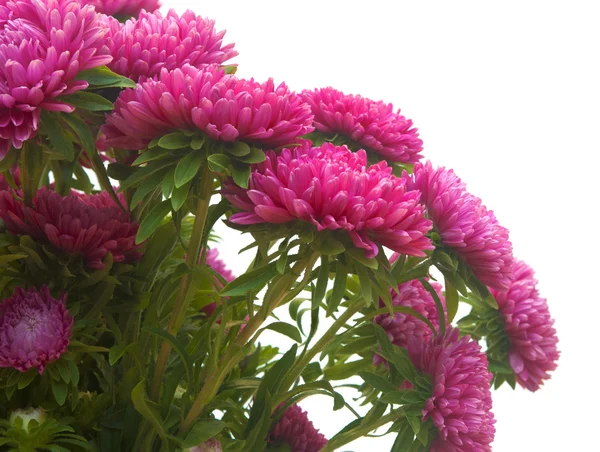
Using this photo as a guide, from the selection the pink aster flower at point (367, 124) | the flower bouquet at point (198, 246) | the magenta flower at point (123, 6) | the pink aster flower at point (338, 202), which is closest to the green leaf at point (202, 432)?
the flower bouquet at point (198, 246)

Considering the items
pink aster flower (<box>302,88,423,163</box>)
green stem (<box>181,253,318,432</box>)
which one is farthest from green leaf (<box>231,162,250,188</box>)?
pink aster flower (<box>302,88,423,163</box>)

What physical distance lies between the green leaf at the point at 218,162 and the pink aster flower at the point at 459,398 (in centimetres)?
33

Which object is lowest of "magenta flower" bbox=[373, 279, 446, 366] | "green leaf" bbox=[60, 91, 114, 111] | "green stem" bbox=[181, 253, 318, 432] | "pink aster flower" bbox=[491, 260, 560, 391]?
"green stem" bbox=[181, 253, 318, 432]

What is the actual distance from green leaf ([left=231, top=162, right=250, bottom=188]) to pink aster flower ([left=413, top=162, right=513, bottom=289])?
0.65 ft

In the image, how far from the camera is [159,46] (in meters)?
0.76

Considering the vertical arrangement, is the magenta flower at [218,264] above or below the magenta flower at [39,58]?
above

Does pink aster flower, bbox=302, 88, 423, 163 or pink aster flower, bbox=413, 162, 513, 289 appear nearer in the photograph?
pink aster flower, bbox=413, 162, 513, 289

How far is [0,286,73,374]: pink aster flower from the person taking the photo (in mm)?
742

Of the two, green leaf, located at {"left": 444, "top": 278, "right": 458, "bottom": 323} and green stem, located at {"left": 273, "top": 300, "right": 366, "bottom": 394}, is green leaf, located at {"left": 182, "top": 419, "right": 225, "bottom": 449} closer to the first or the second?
green stem, located at {"left": 273, "top": 300, "right": 366, "bottom": 394}

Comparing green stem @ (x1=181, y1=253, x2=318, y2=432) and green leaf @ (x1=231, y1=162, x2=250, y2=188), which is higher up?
green leaf @ (x1=231, y1=162, x2=250, y2=188)

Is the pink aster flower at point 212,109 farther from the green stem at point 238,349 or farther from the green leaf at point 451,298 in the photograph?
the green leaf at point 451,298

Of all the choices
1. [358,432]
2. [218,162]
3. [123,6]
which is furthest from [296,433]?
[123,6]

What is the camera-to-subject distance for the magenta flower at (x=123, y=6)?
943 millimetres

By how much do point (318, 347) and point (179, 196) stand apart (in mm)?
260
